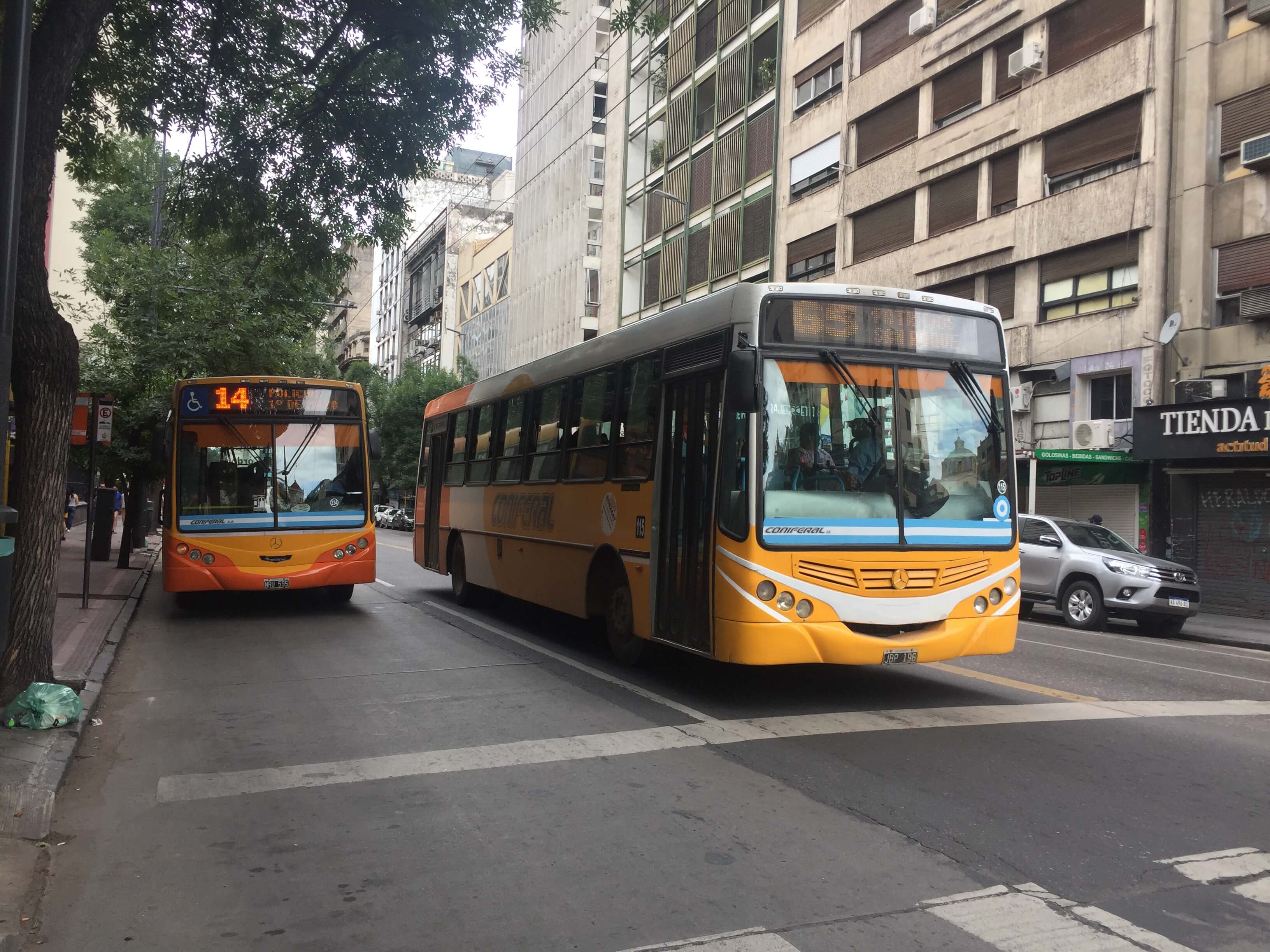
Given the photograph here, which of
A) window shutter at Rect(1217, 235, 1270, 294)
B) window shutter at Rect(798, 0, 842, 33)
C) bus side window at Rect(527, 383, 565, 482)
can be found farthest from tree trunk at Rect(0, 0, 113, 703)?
window shutter at Rect(798, 0, 842, 33)

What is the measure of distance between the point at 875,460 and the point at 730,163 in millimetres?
30804

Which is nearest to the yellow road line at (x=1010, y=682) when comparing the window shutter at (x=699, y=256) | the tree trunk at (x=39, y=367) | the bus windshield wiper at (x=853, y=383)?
the bus windshield wiper at (x=853, y=383)

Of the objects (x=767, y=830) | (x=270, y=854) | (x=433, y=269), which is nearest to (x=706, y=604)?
(x=767, y=830)

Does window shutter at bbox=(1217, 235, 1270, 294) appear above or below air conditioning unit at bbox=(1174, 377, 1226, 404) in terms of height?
above

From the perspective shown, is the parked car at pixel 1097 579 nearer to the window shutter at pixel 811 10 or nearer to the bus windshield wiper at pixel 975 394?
the bus windshield wiper at pixel 975 394

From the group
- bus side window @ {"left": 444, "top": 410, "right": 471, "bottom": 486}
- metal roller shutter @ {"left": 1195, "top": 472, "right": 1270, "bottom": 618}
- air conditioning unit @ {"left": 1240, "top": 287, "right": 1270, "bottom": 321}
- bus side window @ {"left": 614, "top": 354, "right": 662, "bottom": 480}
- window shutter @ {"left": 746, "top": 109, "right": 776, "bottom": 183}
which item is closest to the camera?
bus side window @ {"left": 614, "top": 354, "right": 662, "bottom": 480}

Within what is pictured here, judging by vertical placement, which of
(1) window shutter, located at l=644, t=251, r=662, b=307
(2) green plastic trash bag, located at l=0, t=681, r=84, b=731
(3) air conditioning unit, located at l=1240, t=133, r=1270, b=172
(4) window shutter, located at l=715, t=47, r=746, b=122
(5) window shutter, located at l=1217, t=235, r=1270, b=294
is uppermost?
(4) window shutter, located at l=715, t=47, r=746, b=122

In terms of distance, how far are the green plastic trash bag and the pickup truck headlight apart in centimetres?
1407

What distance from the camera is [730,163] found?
36.8 metres

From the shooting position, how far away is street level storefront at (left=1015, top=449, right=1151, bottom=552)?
2162cm

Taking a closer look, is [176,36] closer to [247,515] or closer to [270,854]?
[247,515]

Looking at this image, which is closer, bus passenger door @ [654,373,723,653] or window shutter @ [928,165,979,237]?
bus passenger door @ [654,373,723,653]

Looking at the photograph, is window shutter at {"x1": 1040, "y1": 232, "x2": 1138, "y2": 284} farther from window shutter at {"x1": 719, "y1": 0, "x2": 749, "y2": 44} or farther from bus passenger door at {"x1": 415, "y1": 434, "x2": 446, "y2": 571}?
window shutter at {"x1": 719, "y1": 0, "x2": 749, "y2": 44}

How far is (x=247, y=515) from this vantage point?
13.4 m
